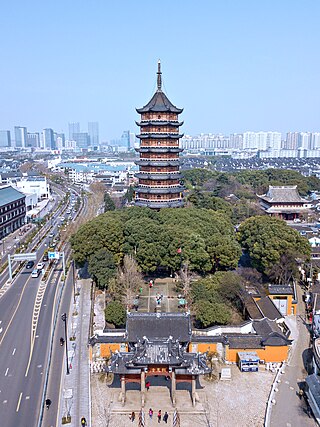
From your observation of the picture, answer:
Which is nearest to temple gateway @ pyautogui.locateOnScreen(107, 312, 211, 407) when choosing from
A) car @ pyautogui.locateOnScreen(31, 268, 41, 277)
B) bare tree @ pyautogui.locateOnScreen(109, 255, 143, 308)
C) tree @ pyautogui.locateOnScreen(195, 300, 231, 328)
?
tree @ pyautogui.locateOnScreen(195, 300, 231, 328)

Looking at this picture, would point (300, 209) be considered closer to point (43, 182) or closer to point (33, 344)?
point (33, 344)

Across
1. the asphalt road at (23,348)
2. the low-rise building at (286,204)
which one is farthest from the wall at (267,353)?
the low-rise building at (286,204)

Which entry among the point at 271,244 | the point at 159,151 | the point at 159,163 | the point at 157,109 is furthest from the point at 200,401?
the point at 157,109

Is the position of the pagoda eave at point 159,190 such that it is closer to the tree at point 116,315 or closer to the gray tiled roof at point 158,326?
the tree at point 116,315

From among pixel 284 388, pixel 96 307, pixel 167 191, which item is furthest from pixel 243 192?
pixel 284 388

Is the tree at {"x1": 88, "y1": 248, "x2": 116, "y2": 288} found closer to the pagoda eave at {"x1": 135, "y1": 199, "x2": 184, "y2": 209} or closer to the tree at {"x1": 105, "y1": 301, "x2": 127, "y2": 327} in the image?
the tree at {"x1": 105, "y1": 301, "x2": 127, "y2": 327}
